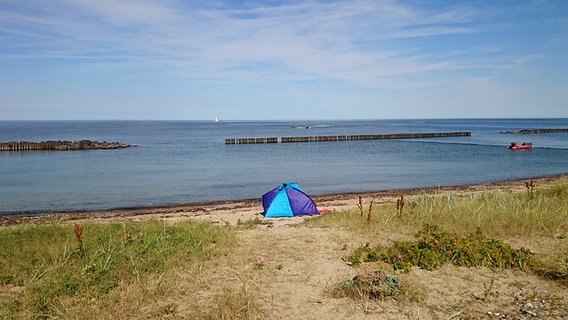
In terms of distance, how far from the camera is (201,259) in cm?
755

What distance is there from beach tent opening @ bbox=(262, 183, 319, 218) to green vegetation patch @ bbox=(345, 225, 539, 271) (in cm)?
660

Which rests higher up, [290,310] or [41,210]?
[290,310]

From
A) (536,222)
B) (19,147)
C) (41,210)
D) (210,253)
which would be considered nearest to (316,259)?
(210,253)

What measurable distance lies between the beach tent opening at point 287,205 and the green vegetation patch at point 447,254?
6.60 metres

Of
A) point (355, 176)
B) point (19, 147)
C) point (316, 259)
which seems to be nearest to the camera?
point (316, 259)

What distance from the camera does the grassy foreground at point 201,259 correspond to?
5641mm

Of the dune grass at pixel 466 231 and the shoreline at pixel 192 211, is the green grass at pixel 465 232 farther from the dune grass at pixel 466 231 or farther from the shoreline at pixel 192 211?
the shoreline at pixel 192 211

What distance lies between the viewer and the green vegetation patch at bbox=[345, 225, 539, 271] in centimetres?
713

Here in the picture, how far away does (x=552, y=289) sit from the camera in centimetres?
616

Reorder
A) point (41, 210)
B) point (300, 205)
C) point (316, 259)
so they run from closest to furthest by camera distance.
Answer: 1. point (316, 259)
2. point (300, 205)
3. point (41, 210)

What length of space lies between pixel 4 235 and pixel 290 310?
7.14 m

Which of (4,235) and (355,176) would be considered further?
(355,176)

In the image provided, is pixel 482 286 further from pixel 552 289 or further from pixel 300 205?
pixel 300 205

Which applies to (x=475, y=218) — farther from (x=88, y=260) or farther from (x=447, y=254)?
(x=88, y=260)
